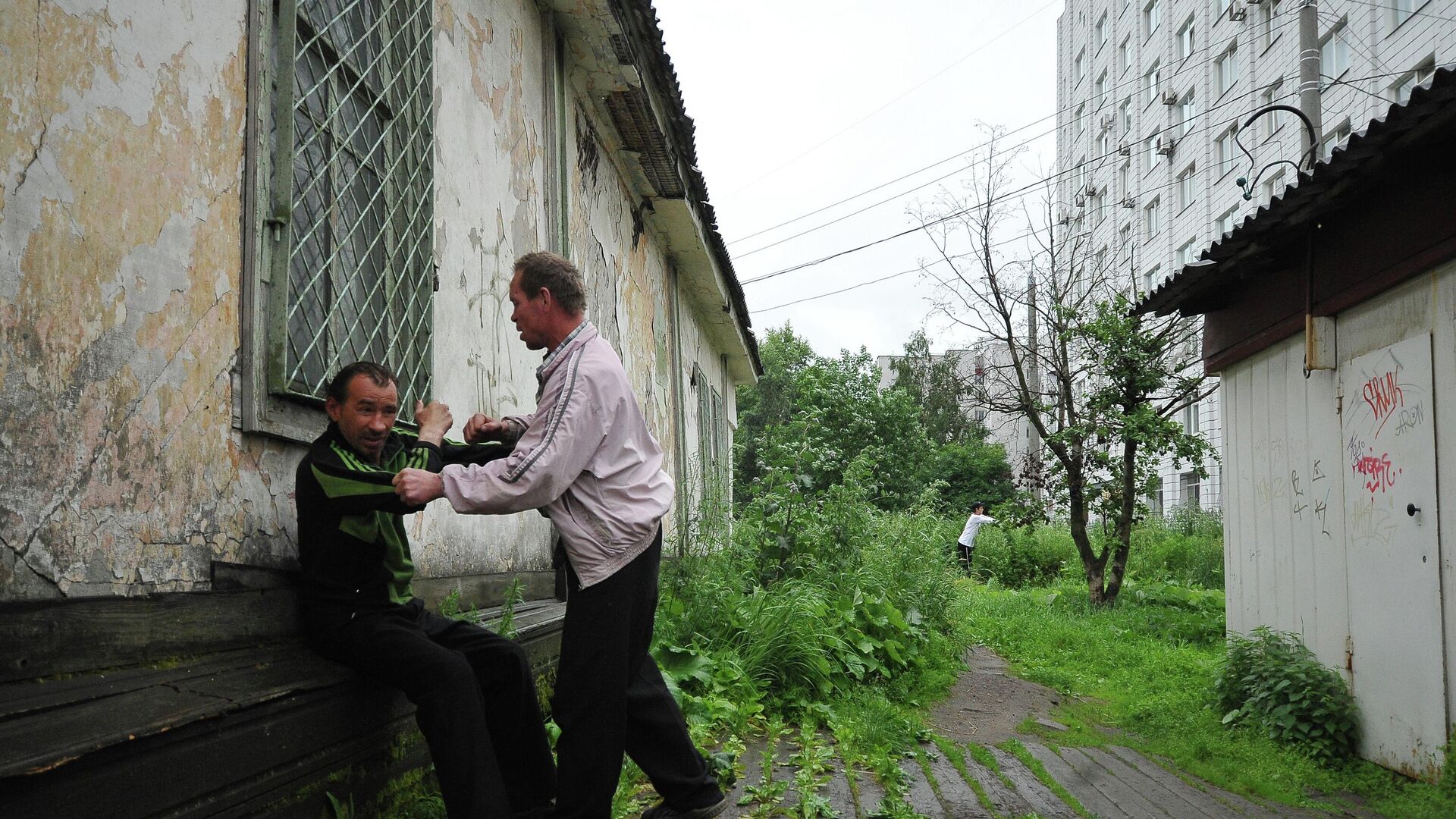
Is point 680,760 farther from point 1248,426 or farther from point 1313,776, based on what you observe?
point 1248,426

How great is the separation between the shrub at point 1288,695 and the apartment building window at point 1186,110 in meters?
21.4

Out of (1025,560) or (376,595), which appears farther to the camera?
(1025,560)

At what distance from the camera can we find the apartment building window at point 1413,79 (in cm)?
1517

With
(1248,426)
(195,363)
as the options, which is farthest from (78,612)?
(1248,426)

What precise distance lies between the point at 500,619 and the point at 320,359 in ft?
4.84

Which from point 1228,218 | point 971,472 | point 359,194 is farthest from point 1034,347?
point 971,472

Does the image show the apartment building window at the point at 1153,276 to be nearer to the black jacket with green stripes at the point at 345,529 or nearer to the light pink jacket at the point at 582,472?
the light pink jacket at the point at 582,472

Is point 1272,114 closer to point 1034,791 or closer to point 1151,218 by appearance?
point 1151,218

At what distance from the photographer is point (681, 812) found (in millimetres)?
3418

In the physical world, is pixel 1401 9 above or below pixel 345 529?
above

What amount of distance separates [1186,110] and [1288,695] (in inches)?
914

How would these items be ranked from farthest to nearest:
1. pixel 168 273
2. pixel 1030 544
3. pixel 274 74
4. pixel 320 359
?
pixel 1030 544, pixel 320 359, pixel 274 74, pixel 168 273

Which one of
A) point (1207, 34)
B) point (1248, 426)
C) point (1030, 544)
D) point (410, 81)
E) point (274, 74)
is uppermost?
point (1207, 34)

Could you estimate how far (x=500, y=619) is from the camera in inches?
169
